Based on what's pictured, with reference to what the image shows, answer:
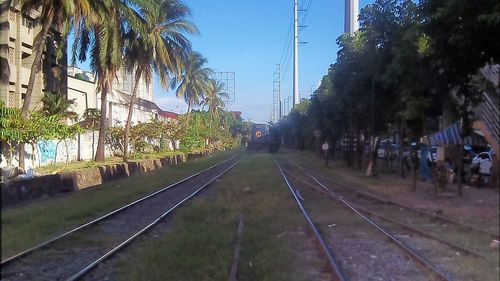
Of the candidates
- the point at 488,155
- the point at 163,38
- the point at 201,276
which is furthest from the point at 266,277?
the point at 163,38

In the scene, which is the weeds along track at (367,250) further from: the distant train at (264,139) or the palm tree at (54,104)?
the distant train at (264,139)

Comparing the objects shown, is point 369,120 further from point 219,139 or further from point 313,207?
point 219,139

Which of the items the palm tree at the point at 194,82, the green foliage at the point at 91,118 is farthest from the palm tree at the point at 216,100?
the green foliage at the point at 91,118

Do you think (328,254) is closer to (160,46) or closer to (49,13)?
(49,13)

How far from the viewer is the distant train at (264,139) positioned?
66625 mm

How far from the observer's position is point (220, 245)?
9.62 metres

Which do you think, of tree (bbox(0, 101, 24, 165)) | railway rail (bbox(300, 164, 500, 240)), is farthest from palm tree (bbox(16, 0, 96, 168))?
railway rail (bbox(300, 164, 500, 240))

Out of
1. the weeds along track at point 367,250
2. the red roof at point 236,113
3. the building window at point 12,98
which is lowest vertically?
the weeds along track at point 367,250

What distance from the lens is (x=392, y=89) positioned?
19734 millimetres

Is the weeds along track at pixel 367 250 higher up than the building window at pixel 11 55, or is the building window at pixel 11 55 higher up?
the building window at pixel 11 55

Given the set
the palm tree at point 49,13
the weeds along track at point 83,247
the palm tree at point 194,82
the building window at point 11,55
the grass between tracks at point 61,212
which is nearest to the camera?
the grass between tracks at point 61,212

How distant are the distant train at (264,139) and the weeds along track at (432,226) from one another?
159 feet

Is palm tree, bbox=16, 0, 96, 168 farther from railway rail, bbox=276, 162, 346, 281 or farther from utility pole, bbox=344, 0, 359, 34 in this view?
railway rail, bbox=276, 162, 346, 281

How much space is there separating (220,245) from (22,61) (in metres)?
31.6
